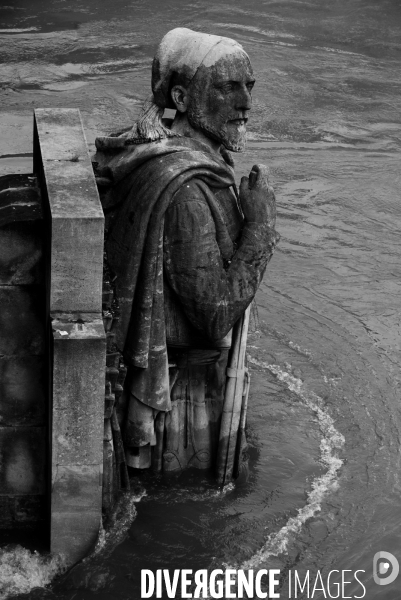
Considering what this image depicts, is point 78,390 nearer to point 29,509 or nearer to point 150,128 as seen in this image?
point 29,509

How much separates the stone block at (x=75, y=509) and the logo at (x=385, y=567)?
1.63m

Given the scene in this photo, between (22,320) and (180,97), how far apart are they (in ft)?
5.11

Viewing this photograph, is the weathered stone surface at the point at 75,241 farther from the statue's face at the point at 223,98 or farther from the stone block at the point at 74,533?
the stone block at the point at 74,533

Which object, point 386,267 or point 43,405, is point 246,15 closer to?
point 386,267

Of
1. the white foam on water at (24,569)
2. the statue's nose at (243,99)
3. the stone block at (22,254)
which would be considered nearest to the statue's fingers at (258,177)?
the statue's nose at (243,99)

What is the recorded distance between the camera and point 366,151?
14.0 m

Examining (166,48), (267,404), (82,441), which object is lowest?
(267,404)

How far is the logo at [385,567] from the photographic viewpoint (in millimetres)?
7125

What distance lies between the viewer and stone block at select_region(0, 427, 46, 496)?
276 inches

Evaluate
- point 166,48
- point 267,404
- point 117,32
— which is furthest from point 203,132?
point 117,32

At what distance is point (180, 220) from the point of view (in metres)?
6.86

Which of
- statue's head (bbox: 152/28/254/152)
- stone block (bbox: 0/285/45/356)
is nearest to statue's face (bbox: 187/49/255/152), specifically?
statue's head (bbox: 152/28/254/152)

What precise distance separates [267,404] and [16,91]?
723 cm

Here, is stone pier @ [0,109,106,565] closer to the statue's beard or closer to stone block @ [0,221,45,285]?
stone block @ [0,221,45,285]
